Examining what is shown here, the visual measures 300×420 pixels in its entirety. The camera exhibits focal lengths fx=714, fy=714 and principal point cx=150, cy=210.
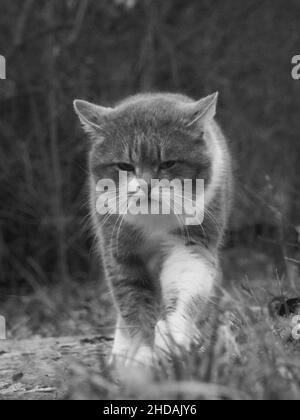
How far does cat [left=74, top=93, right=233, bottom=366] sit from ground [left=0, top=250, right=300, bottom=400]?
22 cm

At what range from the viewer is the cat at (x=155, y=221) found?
11.8 ft

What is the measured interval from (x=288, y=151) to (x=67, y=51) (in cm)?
266

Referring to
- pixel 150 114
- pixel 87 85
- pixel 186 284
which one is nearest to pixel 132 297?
pixel 186 284

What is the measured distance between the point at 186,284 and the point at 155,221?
0.37 metres

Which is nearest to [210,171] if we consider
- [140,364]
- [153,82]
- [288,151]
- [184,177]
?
[184,177]

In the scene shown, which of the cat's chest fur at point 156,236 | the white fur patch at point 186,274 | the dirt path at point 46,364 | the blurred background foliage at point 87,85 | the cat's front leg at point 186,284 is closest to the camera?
the dirt path at point 46,364

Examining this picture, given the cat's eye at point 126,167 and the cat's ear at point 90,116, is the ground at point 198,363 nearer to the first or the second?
the cat's eye at point 126,167

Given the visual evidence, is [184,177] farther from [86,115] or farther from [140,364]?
[140,364]

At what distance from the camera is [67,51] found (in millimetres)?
7234

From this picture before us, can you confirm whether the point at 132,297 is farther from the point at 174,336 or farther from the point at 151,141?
the point at 151,141

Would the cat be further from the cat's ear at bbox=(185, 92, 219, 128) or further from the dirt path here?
the dirt path

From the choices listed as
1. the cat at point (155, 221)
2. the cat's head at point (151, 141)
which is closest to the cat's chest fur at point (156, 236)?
the cat at point (155, 221)

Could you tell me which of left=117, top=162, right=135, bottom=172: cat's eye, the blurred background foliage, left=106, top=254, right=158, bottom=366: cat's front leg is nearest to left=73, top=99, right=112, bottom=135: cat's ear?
left=117, top=162, right=135, bottom=172: cat's eye

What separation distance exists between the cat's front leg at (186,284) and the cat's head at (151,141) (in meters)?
0.40
